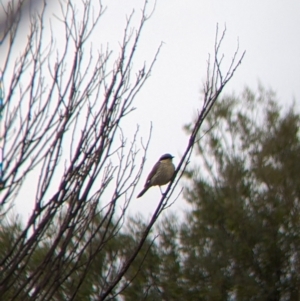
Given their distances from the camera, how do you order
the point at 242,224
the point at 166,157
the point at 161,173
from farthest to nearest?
the point at 242,224 < the point at 166,157 < the point at 161,173

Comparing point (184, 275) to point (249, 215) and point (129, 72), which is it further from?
point (129, 72)

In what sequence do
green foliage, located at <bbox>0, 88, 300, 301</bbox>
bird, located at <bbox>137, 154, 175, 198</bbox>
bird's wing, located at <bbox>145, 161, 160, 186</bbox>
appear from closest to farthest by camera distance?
bird, located at <bbox>137, 154, 175, 198</bbox>, bird's wing, located at <bbox>145, 161, 160, 186</bbox>, green foliage, located at <bbox>0, 88, 300, 301</bbox>

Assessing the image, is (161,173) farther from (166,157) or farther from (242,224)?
(242,224)

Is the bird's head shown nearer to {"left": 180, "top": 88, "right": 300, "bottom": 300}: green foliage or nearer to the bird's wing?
the bird's wing

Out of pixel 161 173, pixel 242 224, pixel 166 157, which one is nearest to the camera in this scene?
pixel 161 173

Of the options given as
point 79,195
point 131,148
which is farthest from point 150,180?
point 79,195

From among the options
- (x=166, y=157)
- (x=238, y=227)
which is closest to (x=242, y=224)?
(x=238, y=227)

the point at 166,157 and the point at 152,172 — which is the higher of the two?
the point at 166,157

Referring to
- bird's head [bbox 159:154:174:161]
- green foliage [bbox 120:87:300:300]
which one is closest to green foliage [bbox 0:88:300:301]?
green foliage [bbox 120:87:300:300]

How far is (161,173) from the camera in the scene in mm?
8781

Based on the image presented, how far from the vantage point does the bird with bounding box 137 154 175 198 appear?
344 inches

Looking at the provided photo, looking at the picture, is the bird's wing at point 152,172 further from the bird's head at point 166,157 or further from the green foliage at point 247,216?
the green foliage at point 247,216

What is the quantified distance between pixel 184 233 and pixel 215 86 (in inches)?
418

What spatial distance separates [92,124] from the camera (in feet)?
13.4
